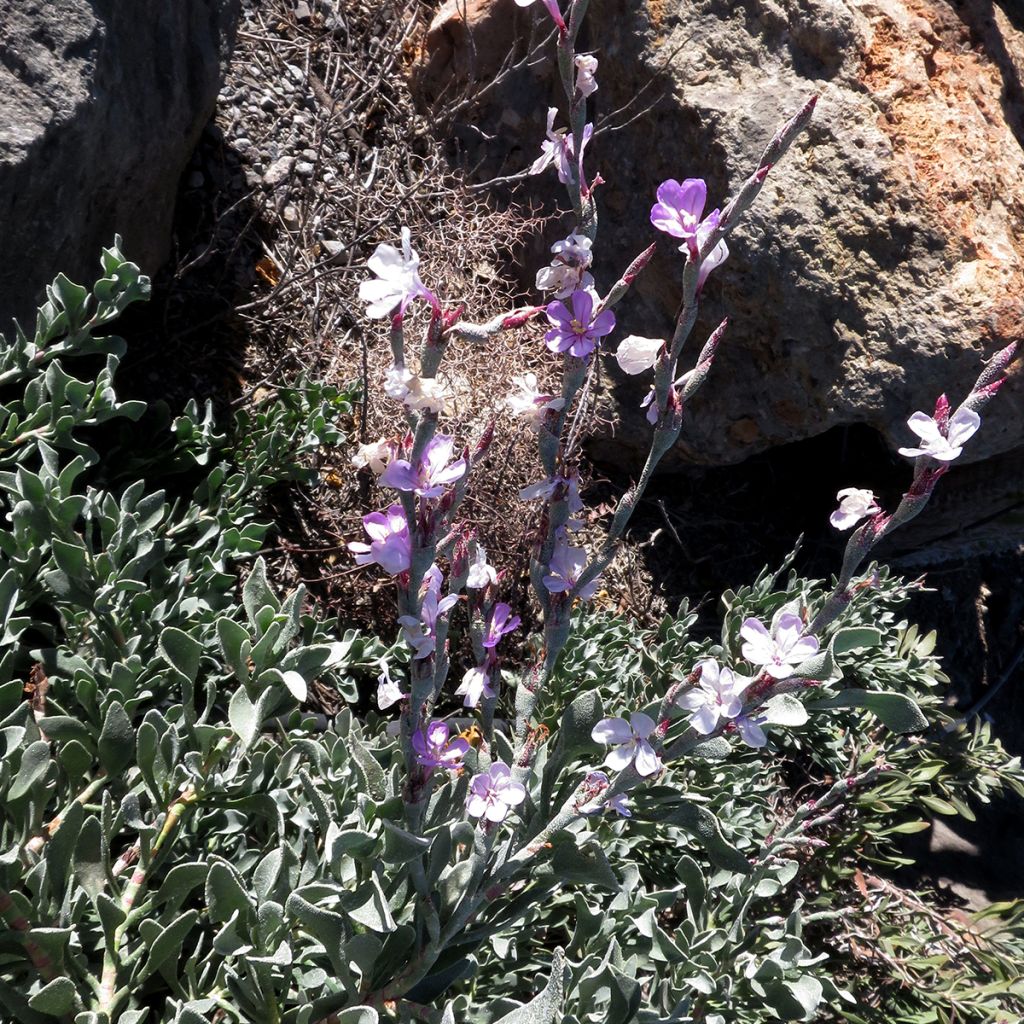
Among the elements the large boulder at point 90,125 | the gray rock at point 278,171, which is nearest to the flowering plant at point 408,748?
the large boulder at point 90,125

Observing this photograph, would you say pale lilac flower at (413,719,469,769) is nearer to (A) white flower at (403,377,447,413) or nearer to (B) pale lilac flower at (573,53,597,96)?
(A) white flower at (403,377,447,413)

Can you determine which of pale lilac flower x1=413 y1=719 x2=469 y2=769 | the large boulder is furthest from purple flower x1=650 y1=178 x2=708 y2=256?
the large boulder

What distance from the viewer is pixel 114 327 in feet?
8.37

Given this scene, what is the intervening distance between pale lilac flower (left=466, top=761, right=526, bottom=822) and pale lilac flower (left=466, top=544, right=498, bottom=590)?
0.65 feet

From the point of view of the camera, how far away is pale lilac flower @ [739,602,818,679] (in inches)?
38.5

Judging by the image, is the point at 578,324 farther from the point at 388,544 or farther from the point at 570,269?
the point at 388,544

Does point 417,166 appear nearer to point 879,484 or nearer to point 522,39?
point 522,39

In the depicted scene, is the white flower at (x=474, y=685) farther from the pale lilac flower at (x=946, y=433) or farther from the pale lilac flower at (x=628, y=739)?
the pale lilac flower at (x=946, y=433)

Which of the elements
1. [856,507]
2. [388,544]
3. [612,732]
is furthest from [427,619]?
[856,507]

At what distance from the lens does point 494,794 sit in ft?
3.73

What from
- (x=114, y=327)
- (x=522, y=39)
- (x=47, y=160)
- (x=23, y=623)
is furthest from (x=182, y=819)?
(x=522, y=39)

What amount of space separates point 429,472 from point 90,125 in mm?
1554

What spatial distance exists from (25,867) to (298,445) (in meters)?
1.20

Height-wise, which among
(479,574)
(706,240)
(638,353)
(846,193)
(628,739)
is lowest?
(846,193)
